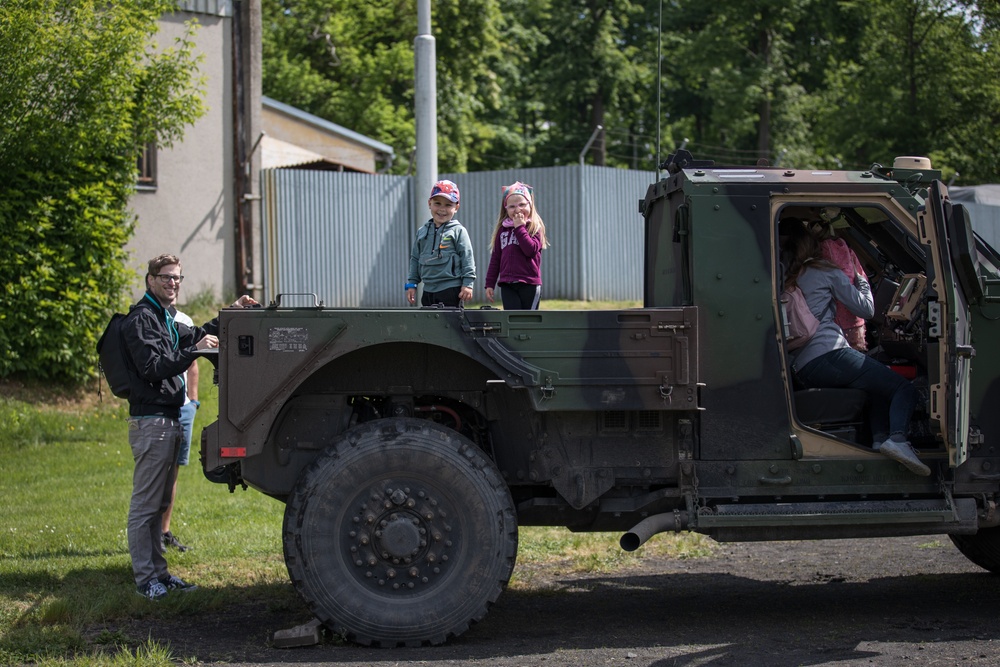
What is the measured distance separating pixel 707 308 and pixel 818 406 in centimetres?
79

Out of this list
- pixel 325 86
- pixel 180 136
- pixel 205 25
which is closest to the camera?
pixel 180 136

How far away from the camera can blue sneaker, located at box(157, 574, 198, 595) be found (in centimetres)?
638

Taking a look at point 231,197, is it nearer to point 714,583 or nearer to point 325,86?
point 714,583

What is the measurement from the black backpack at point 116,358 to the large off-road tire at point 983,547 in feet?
16.1

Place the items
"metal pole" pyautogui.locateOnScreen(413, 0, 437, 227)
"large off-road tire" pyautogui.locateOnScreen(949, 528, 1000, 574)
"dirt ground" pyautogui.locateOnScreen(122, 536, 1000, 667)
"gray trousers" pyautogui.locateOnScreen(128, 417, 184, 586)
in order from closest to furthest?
1. "dirt ground" pyautogui.locateOnScreen(122, 536, 1000, 667)
2. "gray trousers" pyautogui.locateOnScreen(128, 417, 184, 586)
3. "large off-road tire" pyautogui.locateOnScreen(949, 528, 1000, 574)
4. "metal pole" pyautogui.locateOnScreen(413, 0, 437, 227)

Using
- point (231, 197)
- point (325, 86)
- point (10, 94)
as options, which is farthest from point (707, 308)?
point (325, 86)

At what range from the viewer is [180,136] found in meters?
13.4

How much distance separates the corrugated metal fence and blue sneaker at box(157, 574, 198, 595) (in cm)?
1026

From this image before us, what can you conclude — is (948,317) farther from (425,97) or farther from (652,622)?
(425,97)

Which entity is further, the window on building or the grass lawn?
the window on building

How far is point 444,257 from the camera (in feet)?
24.6

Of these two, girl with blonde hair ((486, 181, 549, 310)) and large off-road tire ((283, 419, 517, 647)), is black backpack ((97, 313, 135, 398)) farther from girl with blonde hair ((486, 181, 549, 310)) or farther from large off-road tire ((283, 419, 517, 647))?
girl with blonde hair ((486, 181, 549, 310))

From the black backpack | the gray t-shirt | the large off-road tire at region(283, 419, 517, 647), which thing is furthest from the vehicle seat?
the black backpack

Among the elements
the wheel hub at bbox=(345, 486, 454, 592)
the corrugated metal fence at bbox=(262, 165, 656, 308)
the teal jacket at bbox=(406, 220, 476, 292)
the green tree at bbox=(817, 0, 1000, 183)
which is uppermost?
the green tree at bbox=(817, 0, 1000, 183)
